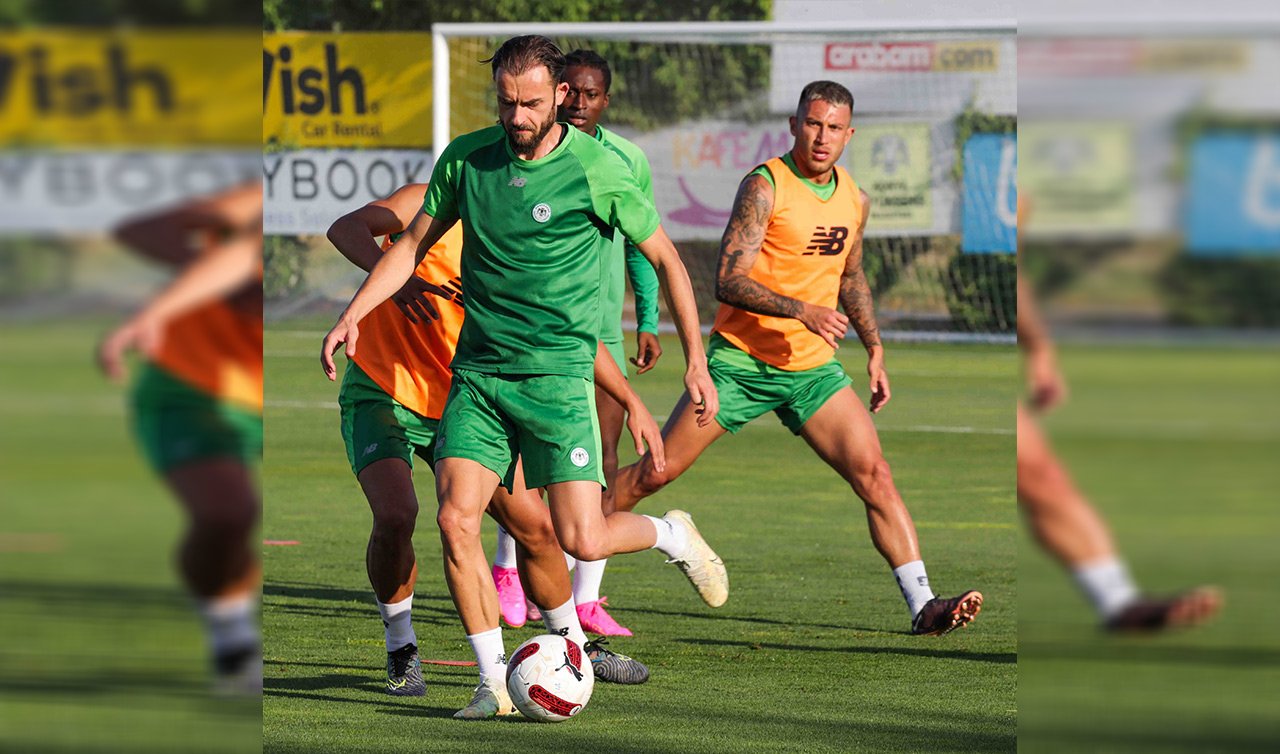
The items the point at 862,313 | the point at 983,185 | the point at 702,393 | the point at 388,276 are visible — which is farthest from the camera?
the point at 983,185

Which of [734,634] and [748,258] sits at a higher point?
[748,258]

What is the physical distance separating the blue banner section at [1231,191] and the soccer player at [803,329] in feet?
18.1

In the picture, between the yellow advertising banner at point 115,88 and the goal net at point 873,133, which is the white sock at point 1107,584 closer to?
the yellow advertising banner at point 115,88

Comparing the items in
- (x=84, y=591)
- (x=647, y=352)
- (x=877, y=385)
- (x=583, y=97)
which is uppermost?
(x=583, y=97)

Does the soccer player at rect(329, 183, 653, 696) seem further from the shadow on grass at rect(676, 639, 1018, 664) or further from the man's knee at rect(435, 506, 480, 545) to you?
the shadow on grass at rect(676, 639, 1018, 664)

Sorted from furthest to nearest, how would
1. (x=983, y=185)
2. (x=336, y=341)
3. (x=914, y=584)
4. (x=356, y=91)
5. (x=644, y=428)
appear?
(x=356, y=91) < (x=983, y=185) < (x=914, y=584) < (x=644, y=428) < (x=336, y=341)

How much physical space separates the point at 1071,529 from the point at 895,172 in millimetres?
18213

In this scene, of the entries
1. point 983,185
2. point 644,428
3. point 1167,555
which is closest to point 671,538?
point 644,428

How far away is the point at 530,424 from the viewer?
5516 mm

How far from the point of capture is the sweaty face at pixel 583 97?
270 inches

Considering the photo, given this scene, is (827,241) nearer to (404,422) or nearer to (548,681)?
(404,422)

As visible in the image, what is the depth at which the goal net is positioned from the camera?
17.6m

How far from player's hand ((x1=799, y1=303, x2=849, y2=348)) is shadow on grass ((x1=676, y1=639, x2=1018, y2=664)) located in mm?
1141

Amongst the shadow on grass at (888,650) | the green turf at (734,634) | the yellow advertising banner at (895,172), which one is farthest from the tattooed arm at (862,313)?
the yellow advertising banner at (895,172)
